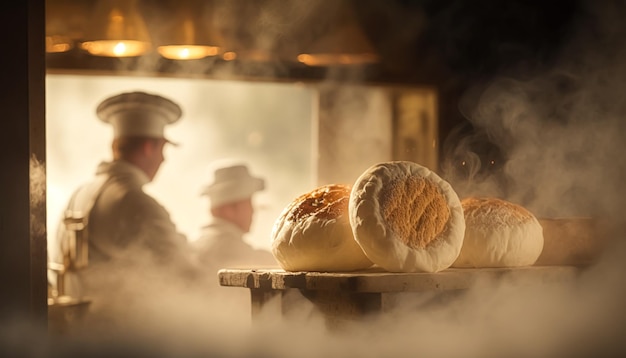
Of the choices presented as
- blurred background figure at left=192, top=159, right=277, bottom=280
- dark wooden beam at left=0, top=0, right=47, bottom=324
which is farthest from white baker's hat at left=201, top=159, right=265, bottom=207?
dark wooden beam at left=0, top=0, right=47, bottom=324

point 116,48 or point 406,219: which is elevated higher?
point 116,48

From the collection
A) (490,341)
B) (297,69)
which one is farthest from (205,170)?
(490,341)

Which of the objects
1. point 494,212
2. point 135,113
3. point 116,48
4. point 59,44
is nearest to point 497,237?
point 494,212

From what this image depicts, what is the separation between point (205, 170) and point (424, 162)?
4.76 ft

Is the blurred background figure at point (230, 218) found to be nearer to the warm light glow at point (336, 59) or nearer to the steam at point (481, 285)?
the steam at point (481, 285)

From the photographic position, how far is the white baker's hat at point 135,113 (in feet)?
16.8

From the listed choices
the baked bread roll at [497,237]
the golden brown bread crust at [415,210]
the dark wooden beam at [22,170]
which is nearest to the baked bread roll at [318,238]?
the golden brown bread crust at [415,210]

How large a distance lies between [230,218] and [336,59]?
1.35 metres

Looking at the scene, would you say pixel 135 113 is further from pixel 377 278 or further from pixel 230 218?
pixel 377 278

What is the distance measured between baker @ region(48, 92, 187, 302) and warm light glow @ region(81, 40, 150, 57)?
20.4 inches

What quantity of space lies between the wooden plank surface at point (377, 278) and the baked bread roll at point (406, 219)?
0.22ft

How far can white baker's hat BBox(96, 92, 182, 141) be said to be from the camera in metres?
5.11

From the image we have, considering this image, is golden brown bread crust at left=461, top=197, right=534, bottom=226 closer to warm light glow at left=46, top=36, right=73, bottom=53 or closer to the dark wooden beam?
the dark wooden beam

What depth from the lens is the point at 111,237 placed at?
4.86m
